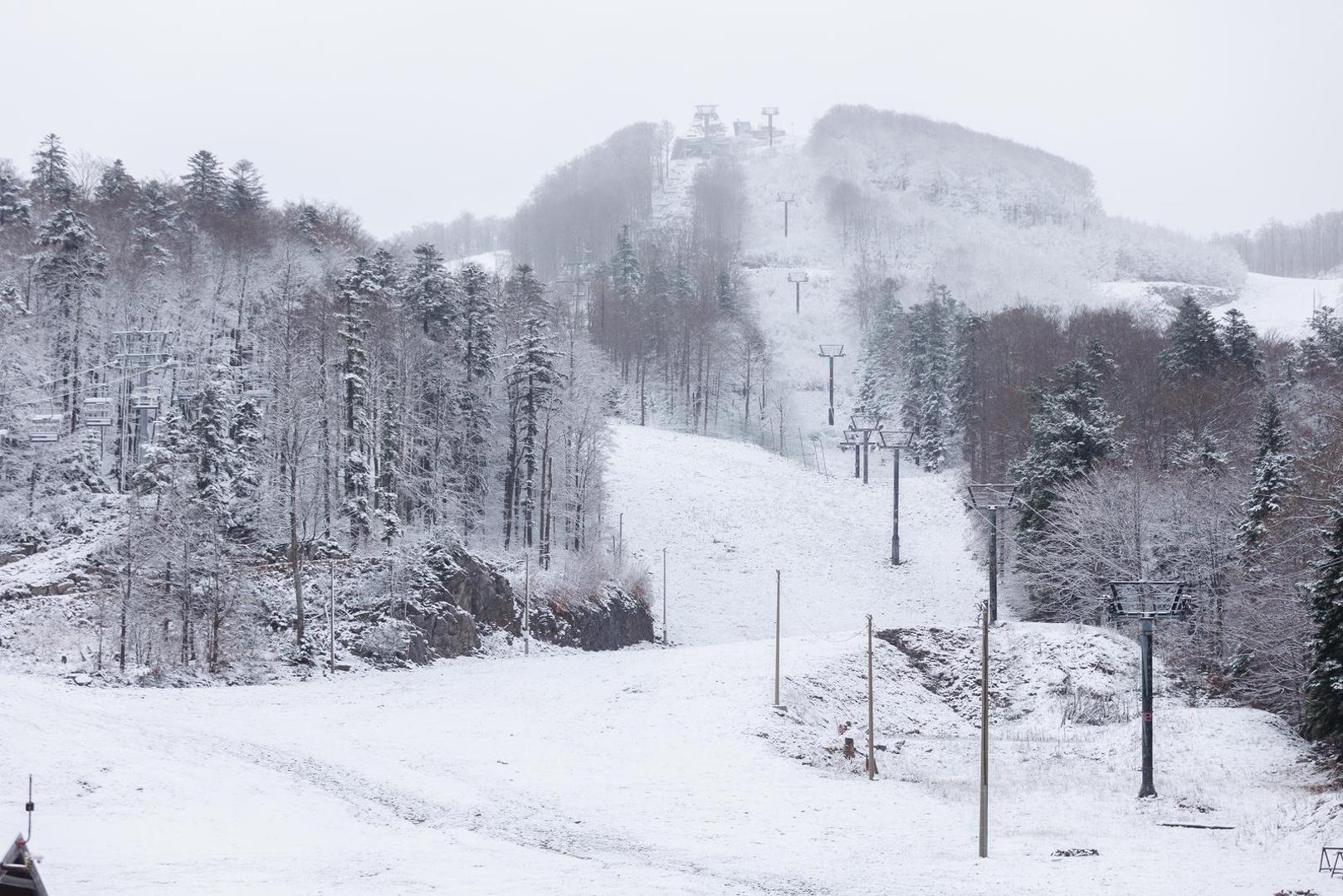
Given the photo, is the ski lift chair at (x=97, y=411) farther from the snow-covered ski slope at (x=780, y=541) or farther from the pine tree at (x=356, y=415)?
the snow-covered ski slope at (x=780, y=541)

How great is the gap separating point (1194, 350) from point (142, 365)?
63.0m

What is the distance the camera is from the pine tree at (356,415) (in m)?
52.5

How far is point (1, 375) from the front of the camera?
52000 mm

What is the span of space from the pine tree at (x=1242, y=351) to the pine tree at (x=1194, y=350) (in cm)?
74

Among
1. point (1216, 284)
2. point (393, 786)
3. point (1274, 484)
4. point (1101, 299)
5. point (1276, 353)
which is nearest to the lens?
point (393, 786)

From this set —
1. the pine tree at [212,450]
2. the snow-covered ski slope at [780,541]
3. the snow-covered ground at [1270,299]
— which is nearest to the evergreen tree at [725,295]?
the snow-covered ski slope at [780,541]

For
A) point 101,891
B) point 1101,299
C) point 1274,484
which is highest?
point 1101,299

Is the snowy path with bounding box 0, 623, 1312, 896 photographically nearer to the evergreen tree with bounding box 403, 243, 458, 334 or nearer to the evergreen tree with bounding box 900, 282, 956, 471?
the evergreen tree with bounding box 403, 243, 458, 334

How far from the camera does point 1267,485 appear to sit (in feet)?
144

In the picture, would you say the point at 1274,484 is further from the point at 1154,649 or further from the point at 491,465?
the point at 491,465

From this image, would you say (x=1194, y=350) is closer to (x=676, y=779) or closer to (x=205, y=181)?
(x=676, y=779)

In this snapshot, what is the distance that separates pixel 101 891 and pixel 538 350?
45.6 m

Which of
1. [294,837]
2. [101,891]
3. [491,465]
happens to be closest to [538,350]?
[491,465]

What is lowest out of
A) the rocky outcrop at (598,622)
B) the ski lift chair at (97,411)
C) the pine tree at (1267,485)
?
the rocky outcrop at (598,622)
